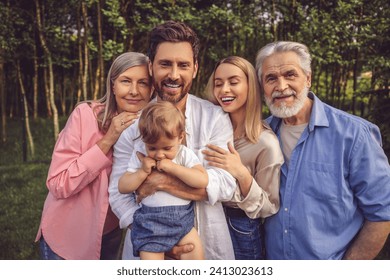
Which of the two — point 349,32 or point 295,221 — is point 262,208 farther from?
point 349,32

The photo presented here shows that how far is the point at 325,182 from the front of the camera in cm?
269

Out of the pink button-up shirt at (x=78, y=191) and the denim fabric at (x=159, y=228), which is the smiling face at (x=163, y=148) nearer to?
the denim fabric at (x=159, y=228)

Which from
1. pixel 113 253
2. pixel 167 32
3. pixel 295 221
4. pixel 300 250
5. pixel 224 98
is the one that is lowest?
pixel 113 253

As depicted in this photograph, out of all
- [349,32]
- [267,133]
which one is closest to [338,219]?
[267,133]

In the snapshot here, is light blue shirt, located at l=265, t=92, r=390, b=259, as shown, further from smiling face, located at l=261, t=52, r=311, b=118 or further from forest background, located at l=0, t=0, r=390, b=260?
forest background, located at l=0, t=0, r=390, b=260

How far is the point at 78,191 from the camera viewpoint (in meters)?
2.87

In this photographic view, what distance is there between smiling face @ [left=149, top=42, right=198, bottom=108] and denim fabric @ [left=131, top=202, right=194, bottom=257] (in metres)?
0.75

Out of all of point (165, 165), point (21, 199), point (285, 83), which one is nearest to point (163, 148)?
point (165, 165)

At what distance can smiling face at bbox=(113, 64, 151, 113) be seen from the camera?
2.86 m

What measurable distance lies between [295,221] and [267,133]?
0.60 meters

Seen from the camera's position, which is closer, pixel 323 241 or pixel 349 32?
pixel 323 241

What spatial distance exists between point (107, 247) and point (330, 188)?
171 centimetres

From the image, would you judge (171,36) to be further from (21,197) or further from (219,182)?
(21,197)

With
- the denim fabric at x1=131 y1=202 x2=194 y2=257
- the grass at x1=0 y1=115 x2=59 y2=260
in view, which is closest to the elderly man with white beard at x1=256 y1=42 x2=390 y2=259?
the denim fabric at x1=131 y1=202 x2=194 y2=257
